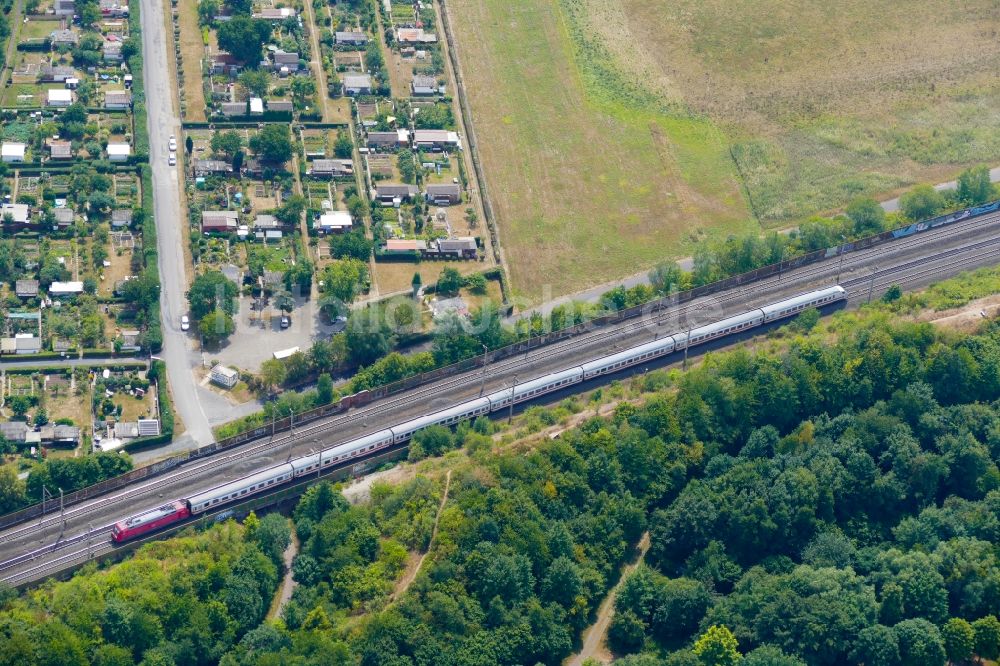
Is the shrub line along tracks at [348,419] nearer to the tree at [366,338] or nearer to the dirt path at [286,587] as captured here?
the tree at [366,338]

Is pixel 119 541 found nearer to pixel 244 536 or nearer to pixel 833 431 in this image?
pixel 244 536

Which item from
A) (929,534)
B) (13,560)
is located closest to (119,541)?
(13,560)

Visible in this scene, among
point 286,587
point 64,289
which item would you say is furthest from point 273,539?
point 64,289

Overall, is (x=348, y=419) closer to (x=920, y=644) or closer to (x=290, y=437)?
(x=290, y=437)

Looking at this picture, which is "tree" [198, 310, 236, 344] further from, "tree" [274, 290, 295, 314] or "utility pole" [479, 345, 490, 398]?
"utility pole" [479, 345, 490, 398]

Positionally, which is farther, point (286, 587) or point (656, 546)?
point (656, 546)

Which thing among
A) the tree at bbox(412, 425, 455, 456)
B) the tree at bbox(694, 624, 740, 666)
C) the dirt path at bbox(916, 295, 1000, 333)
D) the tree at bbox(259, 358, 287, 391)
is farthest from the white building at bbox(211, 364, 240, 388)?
the dirt path at bbox(916, 295, 1000, 333)
